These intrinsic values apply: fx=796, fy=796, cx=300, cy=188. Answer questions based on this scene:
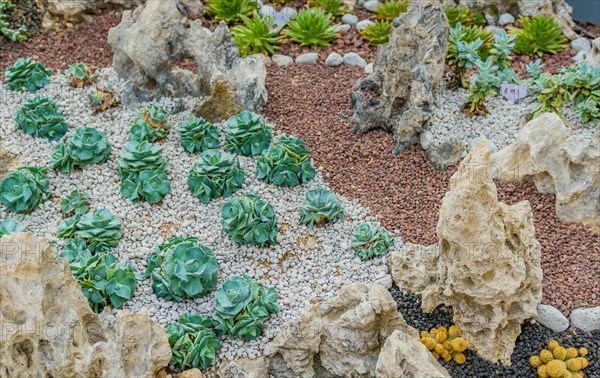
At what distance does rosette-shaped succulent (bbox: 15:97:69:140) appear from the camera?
703cm

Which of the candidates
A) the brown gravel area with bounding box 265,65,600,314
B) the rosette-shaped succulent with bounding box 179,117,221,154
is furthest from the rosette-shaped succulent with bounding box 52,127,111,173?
the brown gravel area with bounding box 265,65,600,314

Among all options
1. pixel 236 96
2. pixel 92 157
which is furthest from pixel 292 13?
pixel 92 157

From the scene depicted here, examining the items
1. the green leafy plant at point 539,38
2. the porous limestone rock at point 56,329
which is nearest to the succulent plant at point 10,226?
the porous limestone rock at point 56,329

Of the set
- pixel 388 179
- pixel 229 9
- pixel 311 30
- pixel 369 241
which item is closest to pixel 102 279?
pixel 369 241

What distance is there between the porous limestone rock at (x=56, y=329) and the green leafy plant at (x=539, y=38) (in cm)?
535

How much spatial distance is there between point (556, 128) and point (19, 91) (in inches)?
195

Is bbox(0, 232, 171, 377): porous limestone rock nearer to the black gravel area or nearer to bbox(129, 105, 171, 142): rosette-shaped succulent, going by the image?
the black gravel area

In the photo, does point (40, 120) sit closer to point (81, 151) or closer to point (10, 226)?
point (81, 151)

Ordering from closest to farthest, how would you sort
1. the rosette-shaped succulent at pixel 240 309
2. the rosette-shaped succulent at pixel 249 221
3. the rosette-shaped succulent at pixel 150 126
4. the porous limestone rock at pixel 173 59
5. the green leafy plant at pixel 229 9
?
the rosette-shaped succulent at pixel 240 309, the rosette-shaped succulent at pixel 249 221, the rosette-shaped succulent at pixel 150 126, the porous limestone rock at pixel 173 59, the green leafy plant at pixel 229 9

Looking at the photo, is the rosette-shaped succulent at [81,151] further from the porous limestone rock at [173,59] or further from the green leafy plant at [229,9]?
the green leafy plant at [229,9]

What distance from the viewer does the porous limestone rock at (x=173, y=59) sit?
7281 mm

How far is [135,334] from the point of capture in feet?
16.2

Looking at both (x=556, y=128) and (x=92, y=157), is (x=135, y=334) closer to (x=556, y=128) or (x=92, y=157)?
(x=92, y=157)

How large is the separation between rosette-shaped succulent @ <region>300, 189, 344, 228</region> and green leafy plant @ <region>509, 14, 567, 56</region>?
3.43 meters
